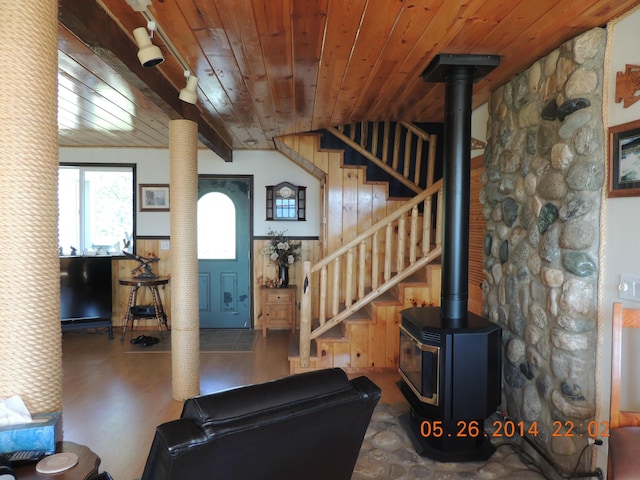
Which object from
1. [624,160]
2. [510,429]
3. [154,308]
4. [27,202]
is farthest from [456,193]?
[154,308]

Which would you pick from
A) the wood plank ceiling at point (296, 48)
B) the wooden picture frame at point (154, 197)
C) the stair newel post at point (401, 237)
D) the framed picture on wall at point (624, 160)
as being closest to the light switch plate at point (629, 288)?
the framed picture on wall at point (624, 160)

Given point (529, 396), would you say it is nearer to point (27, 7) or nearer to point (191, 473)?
point (191, 473)

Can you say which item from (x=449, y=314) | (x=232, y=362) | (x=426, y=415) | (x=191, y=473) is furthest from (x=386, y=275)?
(x=191, y=473)

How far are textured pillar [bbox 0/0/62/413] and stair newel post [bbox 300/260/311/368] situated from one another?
7.43ft

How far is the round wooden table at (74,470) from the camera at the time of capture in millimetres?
967

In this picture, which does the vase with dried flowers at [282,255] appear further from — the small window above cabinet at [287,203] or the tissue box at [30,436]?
the tissue box at [30,436]

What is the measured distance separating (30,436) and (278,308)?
3839mm

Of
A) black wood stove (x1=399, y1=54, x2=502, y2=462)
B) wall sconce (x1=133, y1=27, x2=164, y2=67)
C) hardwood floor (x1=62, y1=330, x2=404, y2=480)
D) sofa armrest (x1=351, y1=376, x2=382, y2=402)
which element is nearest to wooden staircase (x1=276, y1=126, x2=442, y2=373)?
hardwood floor (x1=62, y1=330, x2=404, y2=480)

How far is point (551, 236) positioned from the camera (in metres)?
2.13

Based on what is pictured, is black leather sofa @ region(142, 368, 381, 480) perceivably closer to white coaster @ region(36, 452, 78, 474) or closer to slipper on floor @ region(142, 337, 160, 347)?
white coaster @ region(36, 452, 78, 474)

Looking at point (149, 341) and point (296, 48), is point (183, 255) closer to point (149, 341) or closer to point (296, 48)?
point (296, 48)

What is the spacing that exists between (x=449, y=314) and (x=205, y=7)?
2.06 meters

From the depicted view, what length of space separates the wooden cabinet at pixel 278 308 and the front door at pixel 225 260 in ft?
1.49

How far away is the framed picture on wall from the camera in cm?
171
